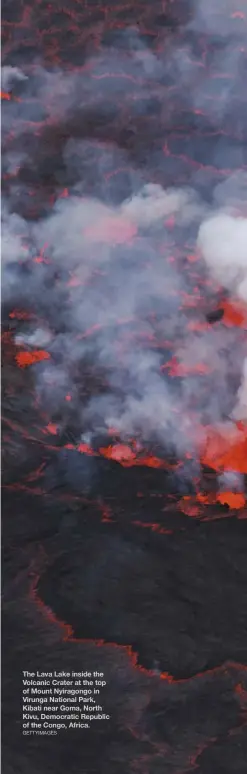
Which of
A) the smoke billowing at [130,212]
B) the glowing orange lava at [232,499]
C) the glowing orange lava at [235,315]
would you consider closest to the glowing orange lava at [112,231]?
the smoke billowing at [130,212]

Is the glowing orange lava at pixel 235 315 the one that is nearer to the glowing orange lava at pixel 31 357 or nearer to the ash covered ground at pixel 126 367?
the ash covered ground at pixel 126 367

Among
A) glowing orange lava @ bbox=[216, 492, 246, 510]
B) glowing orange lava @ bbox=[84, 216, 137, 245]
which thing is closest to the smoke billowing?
glowing orange lava @ bbox=[84, 216, 137, 245]

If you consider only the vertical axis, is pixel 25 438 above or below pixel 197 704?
above

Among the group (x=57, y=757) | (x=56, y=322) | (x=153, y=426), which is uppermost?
(x=56, y=322)

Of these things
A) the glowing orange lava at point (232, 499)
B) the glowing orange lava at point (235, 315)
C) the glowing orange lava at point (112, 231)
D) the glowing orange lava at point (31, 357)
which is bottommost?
the glowing orange lava at point (232, 499)

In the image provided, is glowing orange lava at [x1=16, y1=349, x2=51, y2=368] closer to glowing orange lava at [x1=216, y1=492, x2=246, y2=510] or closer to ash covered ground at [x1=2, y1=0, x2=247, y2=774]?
ash covered ground at [x1=2, y1=0, x2=247, y2=774]

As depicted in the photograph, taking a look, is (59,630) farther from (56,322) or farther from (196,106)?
(196,106)

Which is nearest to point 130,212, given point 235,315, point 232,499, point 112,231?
point 112,231

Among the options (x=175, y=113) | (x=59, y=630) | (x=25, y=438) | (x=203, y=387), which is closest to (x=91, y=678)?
(x=59, y=630)
